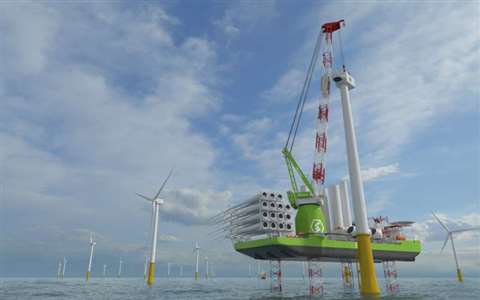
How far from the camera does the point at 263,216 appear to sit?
2105 inches

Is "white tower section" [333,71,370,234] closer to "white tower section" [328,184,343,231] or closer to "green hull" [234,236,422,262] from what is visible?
"green hull" [234,236,422,262]

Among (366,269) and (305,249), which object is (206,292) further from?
(366,269)

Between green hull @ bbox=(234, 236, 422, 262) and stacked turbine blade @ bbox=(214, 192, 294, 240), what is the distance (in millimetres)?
2555

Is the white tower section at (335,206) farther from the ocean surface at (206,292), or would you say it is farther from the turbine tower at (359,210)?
the turbine tower at (359,210)

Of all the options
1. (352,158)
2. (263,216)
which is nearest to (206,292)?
(263,216)

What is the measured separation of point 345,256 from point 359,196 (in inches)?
590

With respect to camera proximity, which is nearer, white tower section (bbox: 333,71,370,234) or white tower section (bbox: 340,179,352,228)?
white tower section (bbox: 333,71,370,234)

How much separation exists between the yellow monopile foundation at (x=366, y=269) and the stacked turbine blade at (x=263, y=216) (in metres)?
12.9

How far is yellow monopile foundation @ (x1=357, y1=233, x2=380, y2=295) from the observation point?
140 feet

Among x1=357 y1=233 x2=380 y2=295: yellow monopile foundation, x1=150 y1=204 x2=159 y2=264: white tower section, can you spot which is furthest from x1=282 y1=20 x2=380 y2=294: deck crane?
x1=150 y1=204 x2=159 y2=264: white tower section

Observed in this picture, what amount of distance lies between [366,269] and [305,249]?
9.36 m

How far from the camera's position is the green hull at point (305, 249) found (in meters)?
48.6

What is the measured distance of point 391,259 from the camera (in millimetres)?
61562

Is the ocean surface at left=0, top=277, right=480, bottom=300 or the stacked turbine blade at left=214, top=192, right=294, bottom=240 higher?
the stacked turbine blade at left=214, top=192, right=294, bottom=240
